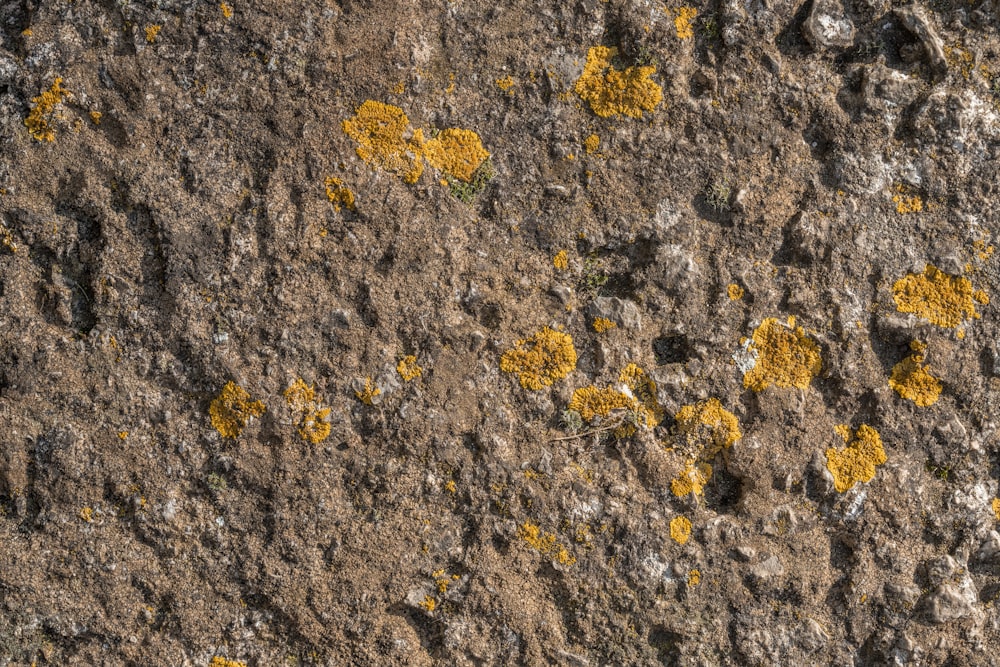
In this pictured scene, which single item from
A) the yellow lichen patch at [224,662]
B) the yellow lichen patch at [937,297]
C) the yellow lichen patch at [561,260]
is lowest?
the yellow lichen patch at [224,662]

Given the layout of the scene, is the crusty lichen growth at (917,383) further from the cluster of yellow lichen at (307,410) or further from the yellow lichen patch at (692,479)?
the cluster of yellow lichen at (307,410)

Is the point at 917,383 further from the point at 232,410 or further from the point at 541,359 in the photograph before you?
the point at 232,410

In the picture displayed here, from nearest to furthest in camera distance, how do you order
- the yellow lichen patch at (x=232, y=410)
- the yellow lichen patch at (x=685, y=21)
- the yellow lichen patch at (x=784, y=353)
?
the yellow lichen patch at (x=232, y=410), the yellow lichen patch at (x=784, y=353), the yellow lichen patch at (x=685, y=21)

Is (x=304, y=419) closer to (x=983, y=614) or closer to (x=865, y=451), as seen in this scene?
(x=865, y=451)

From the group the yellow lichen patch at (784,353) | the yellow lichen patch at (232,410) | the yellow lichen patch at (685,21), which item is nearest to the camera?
the yellow lichen patch at (232,410)

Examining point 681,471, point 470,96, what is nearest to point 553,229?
point 470,96

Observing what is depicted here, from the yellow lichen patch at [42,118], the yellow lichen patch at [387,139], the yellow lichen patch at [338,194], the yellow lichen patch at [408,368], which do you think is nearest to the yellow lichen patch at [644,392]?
the yellow lichen patch at [408,368]
